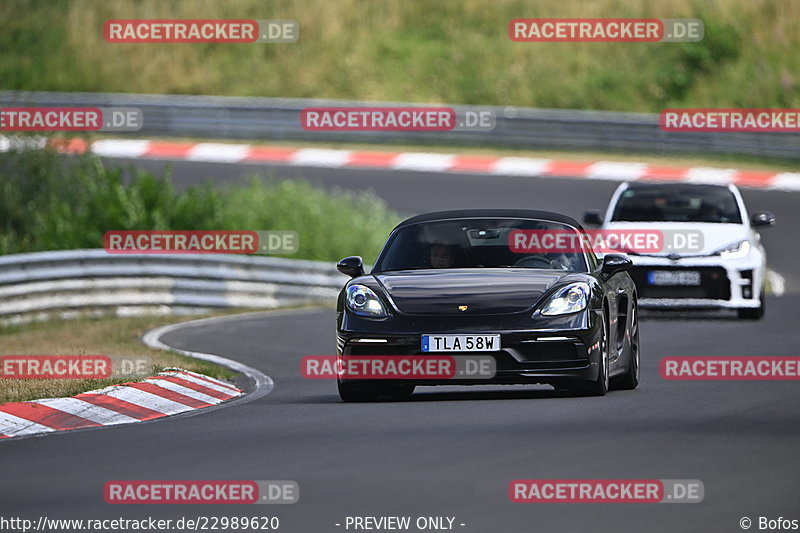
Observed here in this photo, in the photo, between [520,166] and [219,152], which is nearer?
[520,166]

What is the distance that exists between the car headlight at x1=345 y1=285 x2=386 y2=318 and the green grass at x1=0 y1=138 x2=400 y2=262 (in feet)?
39.1

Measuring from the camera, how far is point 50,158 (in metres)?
25.7

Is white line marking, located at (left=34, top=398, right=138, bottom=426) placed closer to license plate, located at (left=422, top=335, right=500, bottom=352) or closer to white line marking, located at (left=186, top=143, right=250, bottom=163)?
license plate, located at (left=422, top=335, right=500, bottom=352)

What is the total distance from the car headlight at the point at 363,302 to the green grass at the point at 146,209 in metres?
11.9

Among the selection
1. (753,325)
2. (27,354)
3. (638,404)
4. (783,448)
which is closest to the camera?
(783,448)

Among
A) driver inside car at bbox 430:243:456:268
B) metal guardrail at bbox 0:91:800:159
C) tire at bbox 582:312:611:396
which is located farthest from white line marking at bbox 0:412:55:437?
metal guardrail at bbox 0:91:800:159

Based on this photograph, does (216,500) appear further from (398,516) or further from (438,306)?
(438,306)

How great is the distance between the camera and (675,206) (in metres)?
20.5

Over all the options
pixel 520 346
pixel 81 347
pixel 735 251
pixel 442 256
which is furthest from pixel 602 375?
pixel 735 251

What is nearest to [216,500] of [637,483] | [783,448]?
[637,483]

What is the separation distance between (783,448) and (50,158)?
18051 mm

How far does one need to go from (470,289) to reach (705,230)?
27.7 feet

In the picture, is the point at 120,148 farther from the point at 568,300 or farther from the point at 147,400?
the point at 568,300

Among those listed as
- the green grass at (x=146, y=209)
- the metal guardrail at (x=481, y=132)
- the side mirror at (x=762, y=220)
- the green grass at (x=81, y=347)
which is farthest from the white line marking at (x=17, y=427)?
the metal guardrail at (x=481, y=132)
